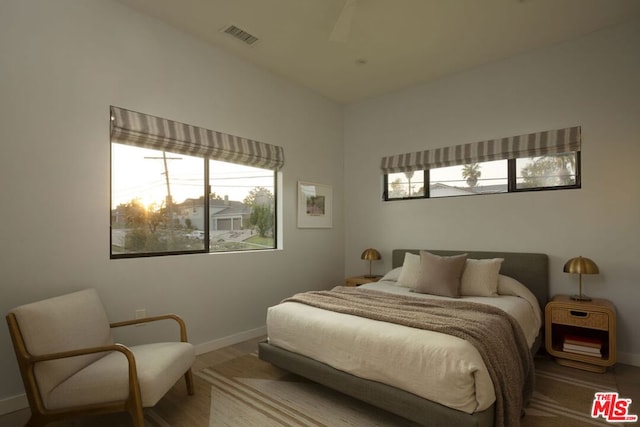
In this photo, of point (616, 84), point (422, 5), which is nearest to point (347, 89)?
point (422, 5)

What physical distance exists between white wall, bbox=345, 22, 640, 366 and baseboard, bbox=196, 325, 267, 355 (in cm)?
191

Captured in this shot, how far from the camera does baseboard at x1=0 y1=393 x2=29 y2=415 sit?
226 cm

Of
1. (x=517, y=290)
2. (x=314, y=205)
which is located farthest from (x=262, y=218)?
(x=517, y=290)

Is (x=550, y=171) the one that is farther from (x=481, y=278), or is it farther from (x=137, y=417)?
(x=137, y=417)

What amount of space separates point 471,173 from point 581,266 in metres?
1.55

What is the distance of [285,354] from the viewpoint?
2.70 metres

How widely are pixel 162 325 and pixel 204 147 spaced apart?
176 cm

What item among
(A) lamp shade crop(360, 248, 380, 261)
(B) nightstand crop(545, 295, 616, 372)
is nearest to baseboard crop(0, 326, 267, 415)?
(A) lamp shade crop(360, 248, 380, 261)

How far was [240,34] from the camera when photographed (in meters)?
3.35

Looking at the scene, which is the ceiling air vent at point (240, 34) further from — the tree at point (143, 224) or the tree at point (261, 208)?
the tree at point (143, 224)

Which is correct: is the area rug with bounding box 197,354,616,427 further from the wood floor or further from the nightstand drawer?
the nightstand drawer

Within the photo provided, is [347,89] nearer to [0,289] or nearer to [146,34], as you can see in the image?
[146,34]

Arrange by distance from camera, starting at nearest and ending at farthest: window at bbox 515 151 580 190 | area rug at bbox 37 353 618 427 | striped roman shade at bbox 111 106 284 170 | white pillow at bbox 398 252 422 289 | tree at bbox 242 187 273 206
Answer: area rug at bbox 37 353 618 427
striped roman shade at bbox 111 106 284 170
window at bbox 515 151 580 190
white pillow at bbox 398 252 422 289
tree at bbox 242 187 273 206

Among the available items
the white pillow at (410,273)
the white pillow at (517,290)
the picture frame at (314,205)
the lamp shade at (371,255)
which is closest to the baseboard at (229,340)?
the picture frame at (314,205)
